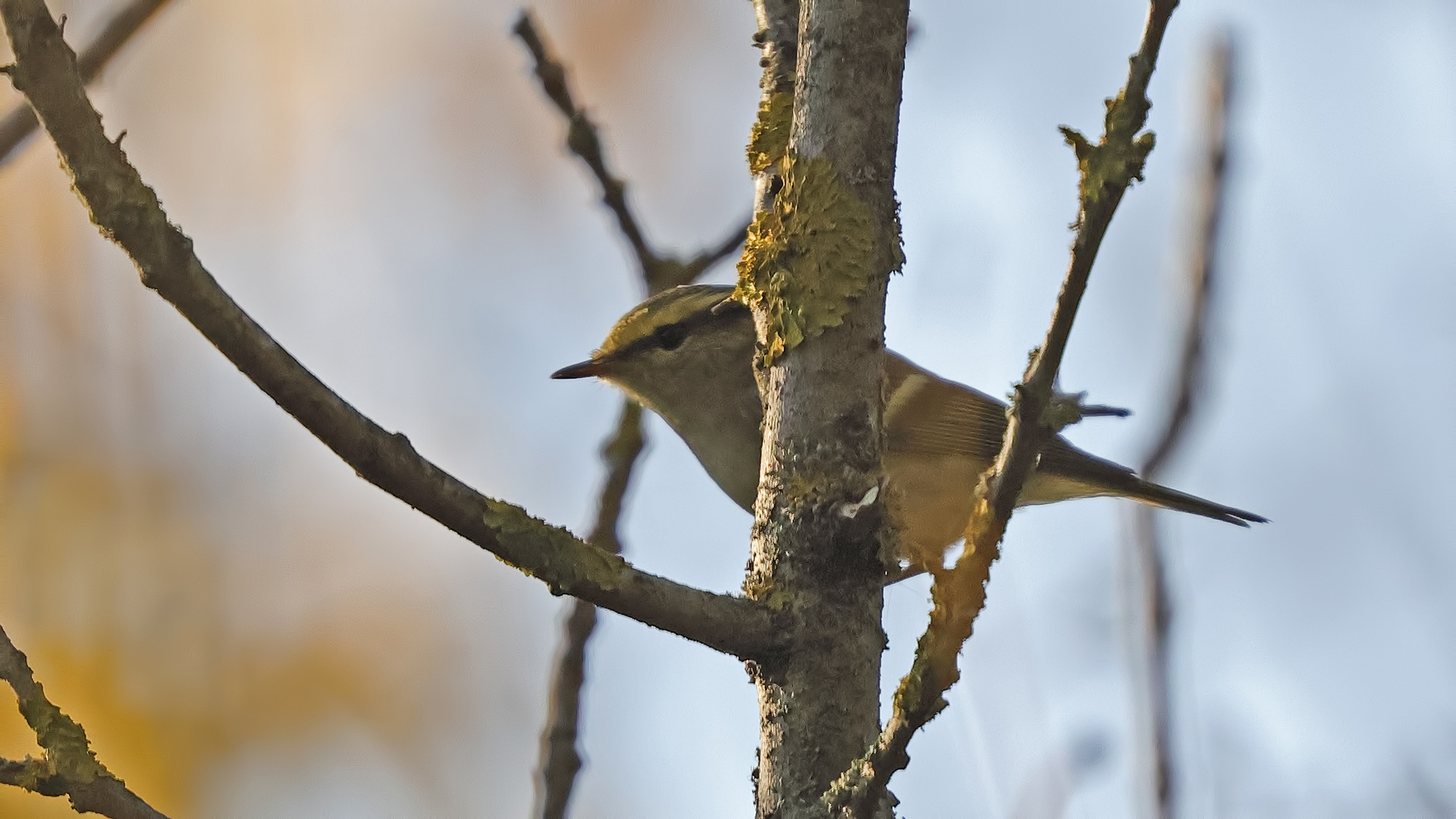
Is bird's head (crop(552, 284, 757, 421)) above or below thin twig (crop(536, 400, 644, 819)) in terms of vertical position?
above

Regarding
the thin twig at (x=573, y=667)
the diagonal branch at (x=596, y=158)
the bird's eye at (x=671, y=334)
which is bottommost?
the thin twig at (x=573, y=667)

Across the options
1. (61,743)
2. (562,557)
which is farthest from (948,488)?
(61,743)

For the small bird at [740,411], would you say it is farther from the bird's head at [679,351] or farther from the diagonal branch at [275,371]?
the diagonal branch at [275,371]

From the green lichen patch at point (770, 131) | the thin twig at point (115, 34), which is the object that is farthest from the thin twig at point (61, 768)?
the green lichen patch at point (770, 131)

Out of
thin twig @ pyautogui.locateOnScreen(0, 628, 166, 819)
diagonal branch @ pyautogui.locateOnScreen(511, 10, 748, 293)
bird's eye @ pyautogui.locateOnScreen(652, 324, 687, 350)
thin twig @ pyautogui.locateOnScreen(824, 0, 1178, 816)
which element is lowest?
thin twig @ pyautogui.locateOnScreen(0, 628, 166, 819)

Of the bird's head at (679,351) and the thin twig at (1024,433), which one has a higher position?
the bird's head at (679,351)

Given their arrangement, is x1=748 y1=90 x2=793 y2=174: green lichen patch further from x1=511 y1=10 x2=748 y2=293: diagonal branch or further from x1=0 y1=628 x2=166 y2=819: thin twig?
x1=0 y1=628 x2=166 y2=819: thin twig

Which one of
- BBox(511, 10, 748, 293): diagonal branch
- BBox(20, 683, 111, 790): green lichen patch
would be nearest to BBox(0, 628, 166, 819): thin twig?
BBox(20, 683, 111, 790): green lichen patch

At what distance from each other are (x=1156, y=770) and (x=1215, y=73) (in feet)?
3.52

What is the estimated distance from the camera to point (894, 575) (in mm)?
1608

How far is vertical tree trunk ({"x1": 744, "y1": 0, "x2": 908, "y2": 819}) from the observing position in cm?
153

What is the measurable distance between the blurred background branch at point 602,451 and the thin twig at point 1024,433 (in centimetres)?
80

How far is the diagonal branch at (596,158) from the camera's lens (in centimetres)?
258

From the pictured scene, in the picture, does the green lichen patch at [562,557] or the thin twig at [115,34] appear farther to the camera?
the thin twig at [115,34]
